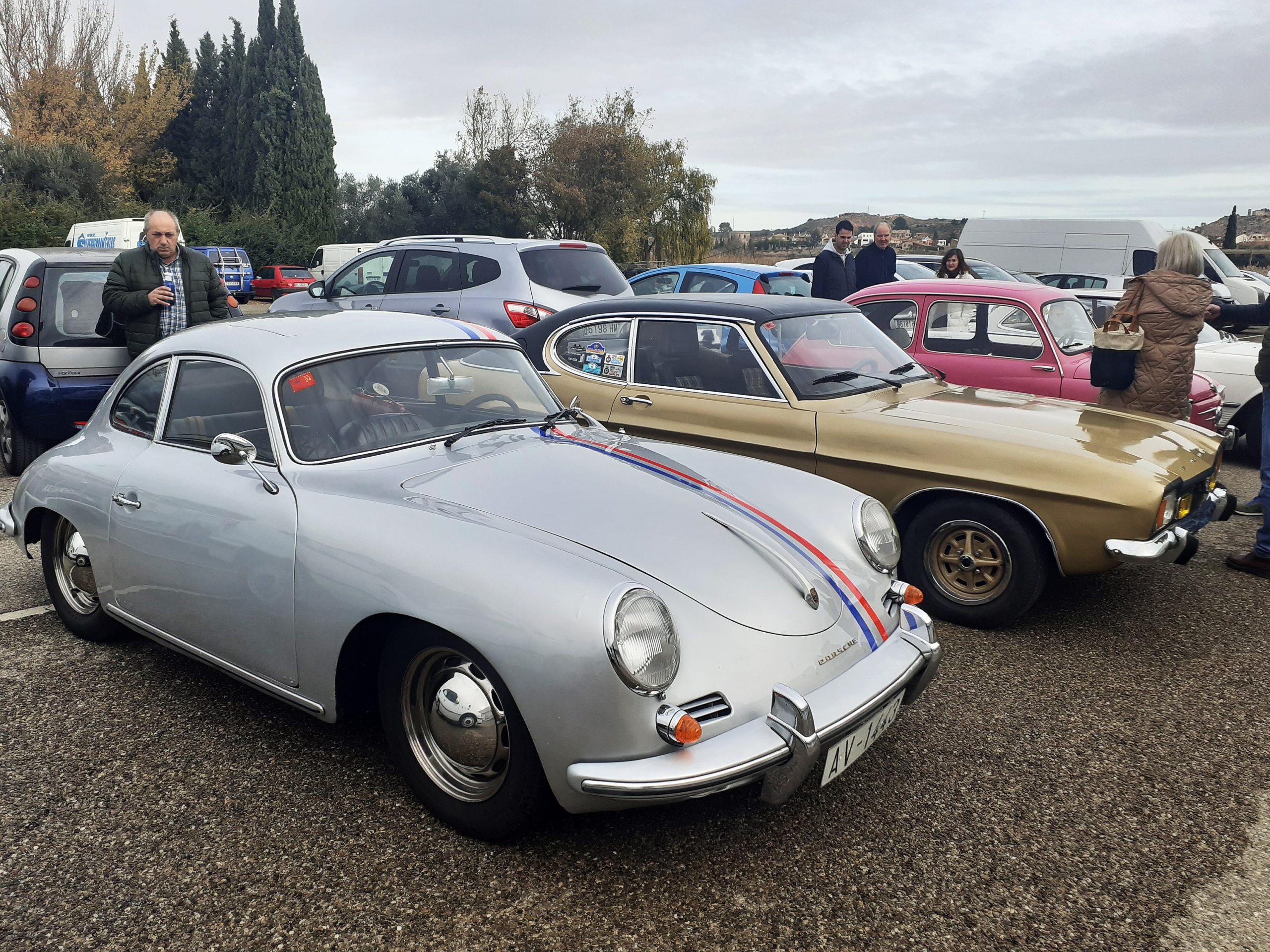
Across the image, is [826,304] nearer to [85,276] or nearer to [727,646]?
[727,646]

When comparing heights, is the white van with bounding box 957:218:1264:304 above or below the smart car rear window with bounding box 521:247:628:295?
above

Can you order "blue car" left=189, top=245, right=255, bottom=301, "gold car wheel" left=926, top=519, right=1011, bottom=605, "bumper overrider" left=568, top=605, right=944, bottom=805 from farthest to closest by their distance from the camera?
"blue car" left=189, top=245, right=255, bottom=301
"gold car wheel" left=926, top=519, right=1011, bottom=605
"bumper overrider" left=568, top=605, right=944, bottom=805

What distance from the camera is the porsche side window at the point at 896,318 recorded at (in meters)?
6.88

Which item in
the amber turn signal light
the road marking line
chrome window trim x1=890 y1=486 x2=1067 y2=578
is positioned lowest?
the road marking line

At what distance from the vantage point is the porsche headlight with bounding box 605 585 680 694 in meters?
2.36

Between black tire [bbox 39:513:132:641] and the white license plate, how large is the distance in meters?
3.11

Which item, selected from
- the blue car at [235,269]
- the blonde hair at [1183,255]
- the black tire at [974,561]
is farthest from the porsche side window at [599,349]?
the blue car at [235,269]

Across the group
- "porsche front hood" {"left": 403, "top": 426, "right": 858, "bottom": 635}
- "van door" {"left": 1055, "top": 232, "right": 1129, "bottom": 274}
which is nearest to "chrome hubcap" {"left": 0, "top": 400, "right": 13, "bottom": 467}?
"porsche front hood" {"left": 403, "top": 426, "right": 858, "bottom": 635}

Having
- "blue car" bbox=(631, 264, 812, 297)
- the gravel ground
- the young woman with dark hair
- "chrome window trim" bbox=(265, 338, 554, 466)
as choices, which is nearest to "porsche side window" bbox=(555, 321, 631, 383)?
"chrome window trim" bbox=(265, 338, 554, 466)

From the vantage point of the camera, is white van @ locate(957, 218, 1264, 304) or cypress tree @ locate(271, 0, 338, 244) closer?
white van @ locate(957, 218, 1264, 304)

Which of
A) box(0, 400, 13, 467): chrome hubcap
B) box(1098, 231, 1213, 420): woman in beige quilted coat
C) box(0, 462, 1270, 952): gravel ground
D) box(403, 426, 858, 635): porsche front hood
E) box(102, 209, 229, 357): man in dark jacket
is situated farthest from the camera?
box(0, 400, 13, 467): chrome hubcap

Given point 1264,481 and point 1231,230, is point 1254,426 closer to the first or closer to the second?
point 1264,481

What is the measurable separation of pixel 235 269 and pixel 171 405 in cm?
2432

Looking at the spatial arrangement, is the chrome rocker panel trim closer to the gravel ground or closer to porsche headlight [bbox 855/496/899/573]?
the gravel ground
